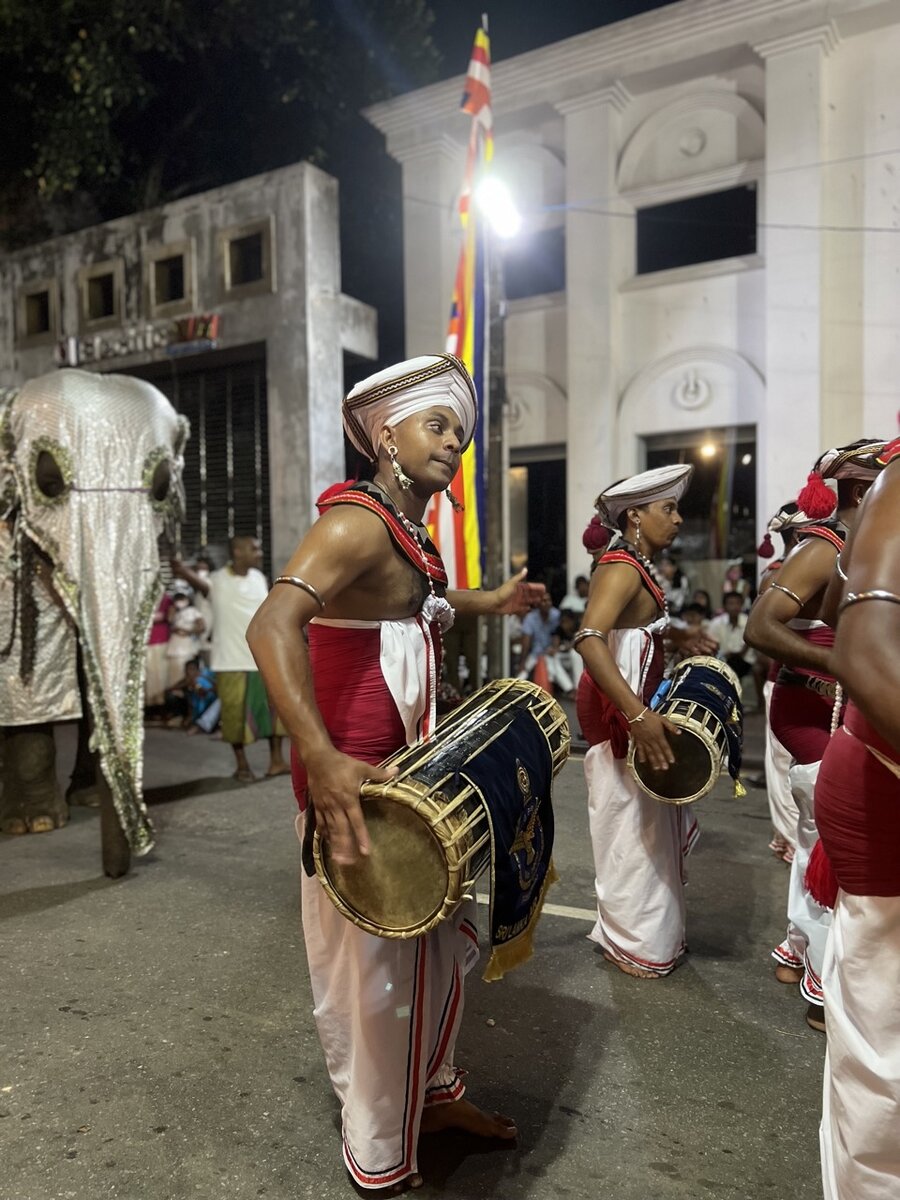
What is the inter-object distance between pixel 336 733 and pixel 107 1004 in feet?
5.92

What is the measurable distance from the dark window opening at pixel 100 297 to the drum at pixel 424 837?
15.3 m

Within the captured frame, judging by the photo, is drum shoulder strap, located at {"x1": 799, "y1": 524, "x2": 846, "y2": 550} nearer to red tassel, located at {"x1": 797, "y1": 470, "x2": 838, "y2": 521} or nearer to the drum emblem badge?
red tassel, located at {"x1": 797, "y1": 470, "x2": 838, "y2": 521}

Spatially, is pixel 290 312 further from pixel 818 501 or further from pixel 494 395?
pixel 818 501

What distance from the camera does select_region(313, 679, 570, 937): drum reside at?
189 cm

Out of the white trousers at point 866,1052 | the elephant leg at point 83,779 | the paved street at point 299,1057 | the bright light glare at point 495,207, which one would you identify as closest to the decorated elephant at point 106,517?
the paved street at point 299,1057

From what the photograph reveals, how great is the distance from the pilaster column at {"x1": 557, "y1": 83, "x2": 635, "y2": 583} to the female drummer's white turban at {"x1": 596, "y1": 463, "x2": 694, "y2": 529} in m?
8.75

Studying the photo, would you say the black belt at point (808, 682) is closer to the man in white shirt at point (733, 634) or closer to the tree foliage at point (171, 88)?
the man in white shirt at point (733, 634)

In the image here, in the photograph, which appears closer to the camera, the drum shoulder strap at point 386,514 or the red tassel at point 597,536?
the drum shoulder strap at point 386,514

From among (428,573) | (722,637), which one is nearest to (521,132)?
(722,637)

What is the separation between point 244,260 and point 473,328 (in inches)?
232

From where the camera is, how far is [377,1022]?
2.20 m

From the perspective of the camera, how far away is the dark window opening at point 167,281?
14.6 m

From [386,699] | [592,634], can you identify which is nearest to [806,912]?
[592,634]

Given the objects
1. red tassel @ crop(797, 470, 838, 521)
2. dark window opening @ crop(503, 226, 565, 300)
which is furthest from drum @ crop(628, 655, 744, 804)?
dark window opening @ crop(503, 226, 565, 300)
